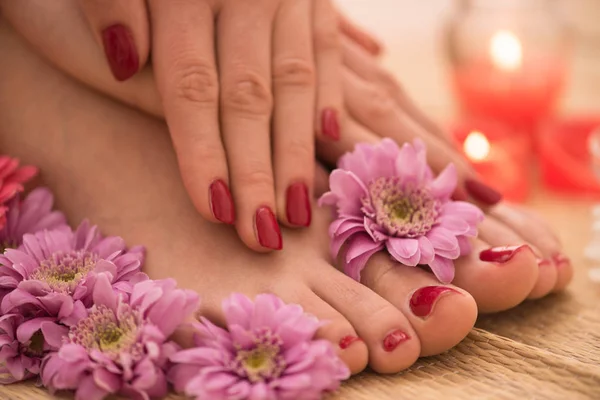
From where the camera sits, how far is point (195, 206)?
2.82 ft

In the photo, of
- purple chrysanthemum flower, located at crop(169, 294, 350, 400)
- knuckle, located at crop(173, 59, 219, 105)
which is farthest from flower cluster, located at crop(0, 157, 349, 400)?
knuckle, located at crop(173, 59, 219, 105)

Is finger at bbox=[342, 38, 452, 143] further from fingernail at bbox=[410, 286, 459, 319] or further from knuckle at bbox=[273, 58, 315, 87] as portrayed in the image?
fingernail at bbox=[410, 286, 459, 319]

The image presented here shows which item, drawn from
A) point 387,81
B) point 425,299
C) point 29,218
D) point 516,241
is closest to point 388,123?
point 387,81

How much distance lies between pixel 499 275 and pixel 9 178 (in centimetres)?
53

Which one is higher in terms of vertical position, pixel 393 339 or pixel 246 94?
pixel 246 94

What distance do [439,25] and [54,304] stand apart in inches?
73.9

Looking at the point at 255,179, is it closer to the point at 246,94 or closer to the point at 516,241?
the point at 246,94

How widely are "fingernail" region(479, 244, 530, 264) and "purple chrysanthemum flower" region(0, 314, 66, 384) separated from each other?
43 centimetres

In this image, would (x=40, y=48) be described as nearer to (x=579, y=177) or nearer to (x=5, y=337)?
(x=5, y=337)

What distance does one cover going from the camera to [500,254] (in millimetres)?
822

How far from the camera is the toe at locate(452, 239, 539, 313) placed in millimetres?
A: 806

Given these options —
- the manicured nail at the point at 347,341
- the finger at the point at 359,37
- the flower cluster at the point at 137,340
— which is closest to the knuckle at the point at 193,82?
the flower cluster at the point at 137,340

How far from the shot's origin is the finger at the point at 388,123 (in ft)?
3.38

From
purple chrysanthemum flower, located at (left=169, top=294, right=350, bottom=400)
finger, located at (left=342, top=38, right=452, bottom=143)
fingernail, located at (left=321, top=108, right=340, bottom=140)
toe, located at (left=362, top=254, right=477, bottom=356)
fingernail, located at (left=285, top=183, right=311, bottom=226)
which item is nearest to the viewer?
purple chrysanthemum flower, located at (left=169, top=294, right=350, bottom=400)
